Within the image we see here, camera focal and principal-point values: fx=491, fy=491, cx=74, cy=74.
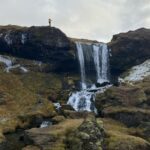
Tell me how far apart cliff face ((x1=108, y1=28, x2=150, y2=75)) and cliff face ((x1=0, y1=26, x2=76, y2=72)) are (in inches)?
533

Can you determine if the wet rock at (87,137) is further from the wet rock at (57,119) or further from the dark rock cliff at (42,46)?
the dark rock cliff at (42,46)

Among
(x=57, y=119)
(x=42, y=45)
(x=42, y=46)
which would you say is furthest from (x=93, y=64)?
(x=57, y=119)

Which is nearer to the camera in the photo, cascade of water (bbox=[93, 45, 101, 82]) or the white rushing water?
the white rushing water

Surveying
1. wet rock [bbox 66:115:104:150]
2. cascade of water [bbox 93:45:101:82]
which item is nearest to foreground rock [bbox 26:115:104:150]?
wet rock [bbox 66:115:104:150]

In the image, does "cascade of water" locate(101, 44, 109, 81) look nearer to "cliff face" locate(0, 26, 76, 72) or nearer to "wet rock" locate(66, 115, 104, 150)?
"cliff face" locate(0, 26, 76, 72)

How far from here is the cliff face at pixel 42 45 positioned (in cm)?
13300

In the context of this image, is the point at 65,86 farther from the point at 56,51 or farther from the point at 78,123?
the point at 78,123

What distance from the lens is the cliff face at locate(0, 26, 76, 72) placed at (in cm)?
13300

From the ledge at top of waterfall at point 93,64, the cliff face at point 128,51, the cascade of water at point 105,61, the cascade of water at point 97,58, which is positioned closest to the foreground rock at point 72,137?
the ledge at top of waterfall at point 93,64

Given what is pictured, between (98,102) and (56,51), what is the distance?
1336 inches

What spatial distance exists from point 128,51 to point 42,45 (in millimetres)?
25431

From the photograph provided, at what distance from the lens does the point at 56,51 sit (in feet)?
438

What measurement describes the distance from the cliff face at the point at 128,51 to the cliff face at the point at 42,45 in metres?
13.5

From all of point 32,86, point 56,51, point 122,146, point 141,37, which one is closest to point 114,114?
point 122,146
